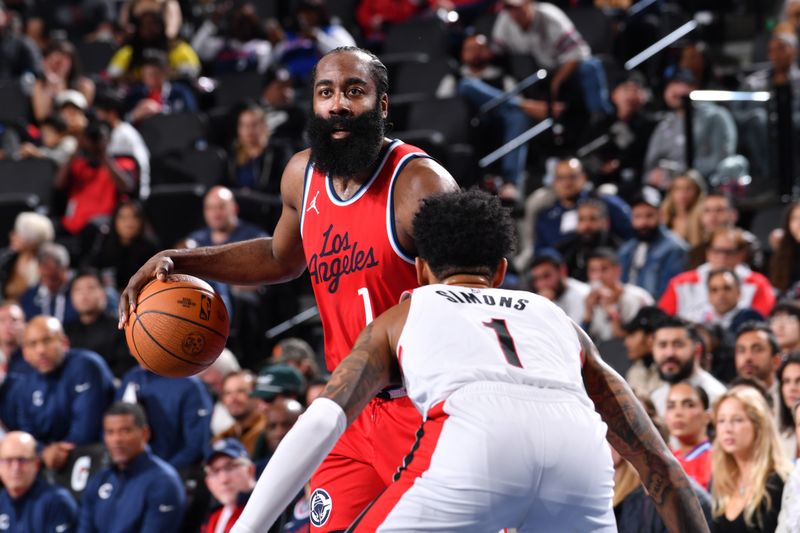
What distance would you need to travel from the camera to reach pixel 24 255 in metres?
11.3

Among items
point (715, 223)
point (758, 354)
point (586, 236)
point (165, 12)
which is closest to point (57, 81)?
point (165, 12)

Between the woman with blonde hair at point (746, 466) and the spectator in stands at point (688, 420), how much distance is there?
1.75 ft

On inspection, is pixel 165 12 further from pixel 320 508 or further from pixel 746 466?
pixel 320 508

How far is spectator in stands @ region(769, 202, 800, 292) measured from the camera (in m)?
9.56

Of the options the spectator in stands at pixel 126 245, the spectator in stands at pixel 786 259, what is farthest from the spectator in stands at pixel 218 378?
the spectator in stands at pixel 786 259

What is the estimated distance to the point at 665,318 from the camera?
8.27 meters

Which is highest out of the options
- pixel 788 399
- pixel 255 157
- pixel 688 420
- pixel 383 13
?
pixel 383 13

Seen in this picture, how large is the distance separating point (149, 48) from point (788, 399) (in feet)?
31.5

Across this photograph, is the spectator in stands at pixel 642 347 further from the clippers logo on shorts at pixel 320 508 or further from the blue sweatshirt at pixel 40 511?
the clippers logo on shorts at pixel 320 508

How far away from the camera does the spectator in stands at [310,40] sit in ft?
46.2

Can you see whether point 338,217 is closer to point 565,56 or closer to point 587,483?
point 587,483

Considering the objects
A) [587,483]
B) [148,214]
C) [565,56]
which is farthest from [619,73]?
[587,483]

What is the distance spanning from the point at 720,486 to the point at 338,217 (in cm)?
285

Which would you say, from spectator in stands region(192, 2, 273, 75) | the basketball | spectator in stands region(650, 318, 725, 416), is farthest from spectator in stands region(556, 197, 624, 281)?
the basketball
